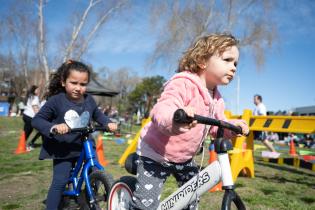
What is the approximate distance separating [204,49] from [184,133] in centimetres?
62

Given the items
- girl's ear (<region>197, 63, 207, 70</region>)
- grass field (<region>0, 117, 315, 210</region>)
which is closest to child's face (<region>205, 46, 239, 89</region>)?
girl's ear (<region>197, 63, 207, 70</region>)

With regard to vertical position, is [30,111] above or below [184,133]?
above

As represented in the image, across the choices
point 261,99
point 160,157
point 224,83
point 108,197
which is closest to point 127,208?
point 108,197

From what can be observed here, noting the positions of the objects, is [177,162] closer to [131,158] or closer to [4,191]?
[131,158]

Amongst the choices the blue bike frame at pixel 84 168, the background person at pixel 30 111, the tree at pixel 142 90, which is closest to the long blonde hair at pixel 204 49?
the blue bike frame at pixel 84 168

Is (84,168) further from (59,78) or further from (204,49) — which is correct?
(204,49)

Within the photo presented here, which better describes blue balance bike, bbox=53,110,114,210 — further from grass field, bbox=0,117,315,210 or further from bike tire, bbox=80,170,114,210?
grass field, bbox=0,117,315,210

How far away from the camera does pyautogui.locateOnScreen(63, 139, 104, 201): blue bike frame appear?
9.72 feet

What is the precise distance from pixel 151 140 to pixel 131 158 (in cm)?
36

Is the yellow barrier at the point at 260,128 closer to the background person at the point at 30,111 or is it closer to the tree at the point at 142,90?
the background person at the point at 30,111

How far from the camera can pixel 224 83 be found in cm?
222

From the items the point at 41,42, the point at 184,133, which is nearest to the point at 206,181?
the point at 184,133

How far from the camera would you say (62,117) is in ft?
10.8

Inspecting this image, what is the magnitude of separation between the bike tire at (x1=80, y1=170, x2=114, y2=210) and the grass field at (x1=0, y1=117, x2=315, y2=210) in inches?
43.0
